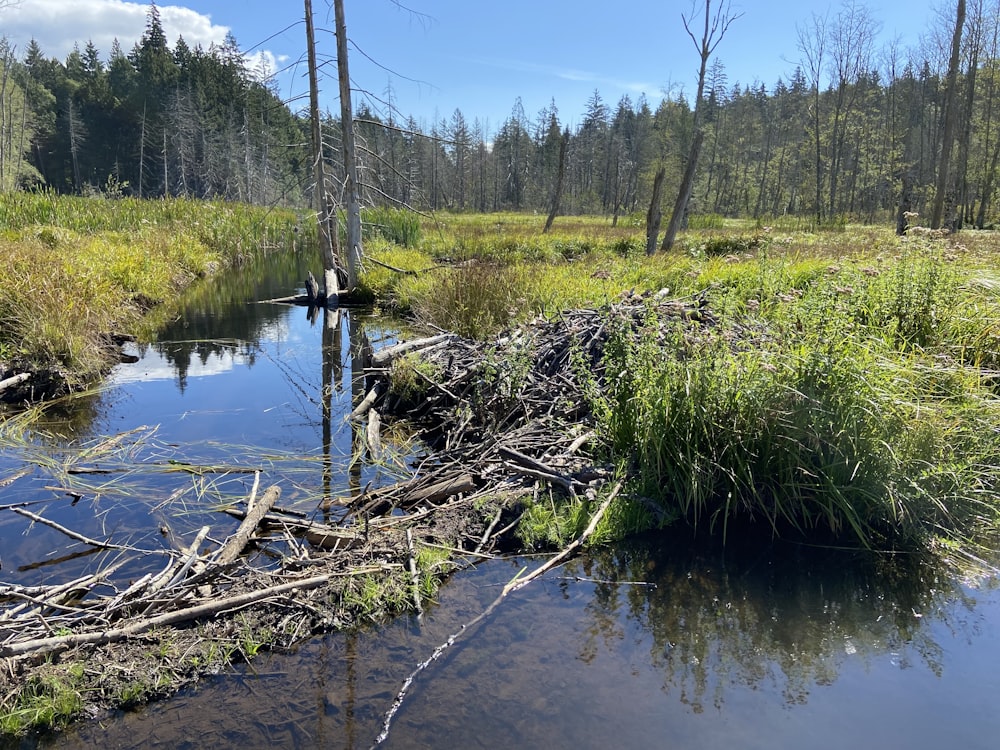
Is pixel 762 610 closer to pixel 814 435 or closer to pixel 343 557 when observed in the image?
pixel 814 435

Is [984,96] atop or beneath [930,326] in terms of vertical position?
atop

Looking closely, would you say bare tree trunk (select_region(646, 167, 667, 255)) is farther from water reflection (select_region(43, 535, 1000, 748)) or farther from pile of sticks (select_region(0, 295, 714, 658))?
water reflection (select_region(43, 535, 1000, 748))

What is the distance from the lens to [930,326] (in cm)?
Answer: 584

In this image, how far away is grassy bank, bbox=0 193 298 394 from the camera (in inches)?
293

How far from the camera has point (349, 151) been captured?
12742mm

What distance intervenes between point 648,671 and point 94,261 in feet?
37.3

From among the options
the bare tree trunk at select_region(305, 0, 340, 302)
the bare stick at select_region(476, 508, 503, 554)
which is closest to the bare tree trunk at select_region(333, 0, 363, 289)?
the bare tree trunk at select_region(305, 0, 340, 302)

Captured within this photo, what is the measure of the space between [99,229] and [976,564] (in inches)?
715

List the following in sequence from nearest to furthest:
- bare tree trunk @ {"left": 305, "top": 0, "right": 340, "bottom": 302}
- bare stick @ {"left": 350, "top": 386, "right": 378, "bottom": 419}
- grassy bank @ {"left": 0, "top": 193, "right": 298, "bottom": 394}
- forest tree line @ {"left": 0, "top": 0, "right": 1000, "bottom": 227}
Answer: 1. bare stick @ {"left": 350, "top": 386, "right": 378, "bottom": 419}
2. grassy bank @ {"left": 0, "top": 193, "right": 298, "bottom": 394}
3. bare tree trunk @ {"left": 305, "top": 0, "right": 340, "bottom": 302}
4. forest tree line @ {"left": 0, "top": 0, "right": 1000, "bottom": 227}

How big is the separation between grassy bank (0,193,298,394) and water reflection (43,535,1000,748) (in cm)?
601

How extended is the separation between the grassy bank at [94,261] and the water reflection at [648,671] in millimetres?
6010

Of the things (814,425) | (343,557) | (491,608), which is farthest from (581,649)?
(814,425)

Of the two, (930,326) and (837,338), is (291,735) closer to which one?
(837,338)

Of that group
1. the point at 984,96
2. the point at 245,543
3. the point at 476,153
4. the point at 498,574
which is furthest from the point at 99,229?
the point at 476,153
